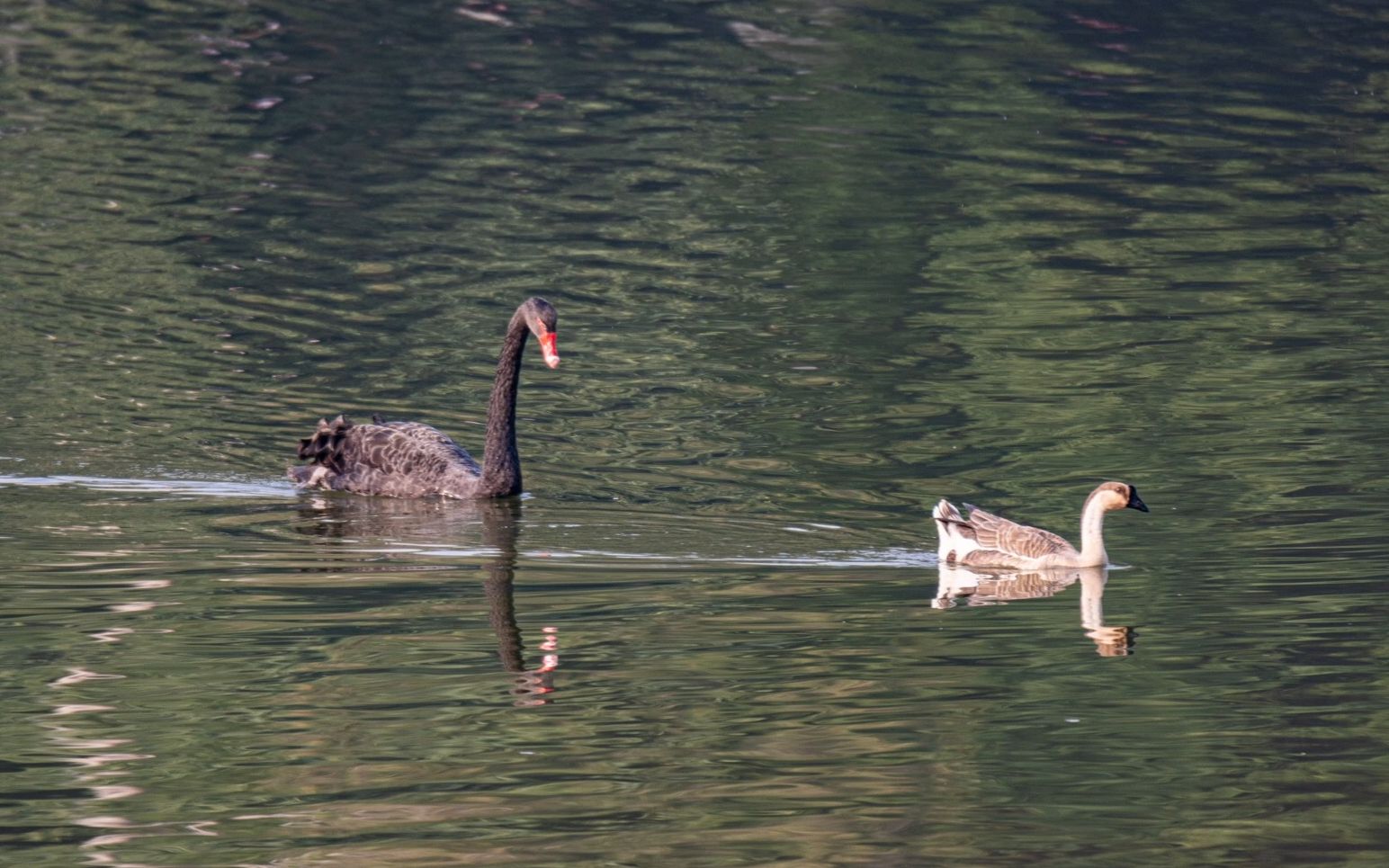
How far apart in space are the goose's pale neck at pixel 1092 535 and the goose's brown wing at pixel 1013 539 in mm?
93

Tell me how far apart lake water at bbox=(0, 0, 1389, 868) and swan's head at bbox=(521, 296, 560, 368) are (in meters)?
1.08

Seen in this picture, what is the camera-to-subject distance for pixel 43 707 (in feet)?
33.4

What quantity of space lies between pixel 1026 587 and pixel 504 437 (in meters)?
4.22

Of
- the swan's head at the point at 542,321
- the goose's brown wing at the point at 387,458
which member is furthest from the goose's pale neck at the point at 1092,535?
the goose's brown wing at the point at 387,458

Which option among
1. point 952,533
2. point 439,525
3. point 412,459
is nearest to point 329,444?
point 412,459

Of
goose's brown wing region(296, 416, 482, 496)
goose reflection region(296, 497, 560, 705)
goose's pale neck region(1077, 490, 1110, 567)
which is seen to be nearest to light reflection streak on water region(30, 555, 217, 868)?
goose reflection region(296, 497, 560, 705)

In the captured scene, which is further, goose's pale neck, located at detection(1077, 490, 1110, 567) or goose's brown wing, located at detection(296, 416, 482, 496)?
goose's brown wing, located at detection(296, 416, 482, 496)

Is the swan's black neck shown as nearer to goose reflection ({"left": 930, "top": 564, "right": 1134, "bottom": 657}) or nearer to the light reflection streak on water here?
goose reflection ({"left": 930, "top": 564, "right": 1134, "bottom": 657})

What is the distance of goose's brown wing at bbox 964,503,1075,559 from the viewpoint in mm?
13438

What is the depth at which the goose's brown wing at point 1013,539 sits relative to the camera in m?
13.4

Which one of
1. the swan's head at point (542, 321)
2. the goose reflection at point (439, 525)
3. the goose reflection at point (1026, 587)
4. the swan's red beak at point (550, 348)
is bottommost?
the goose reflection at point (439, 525)

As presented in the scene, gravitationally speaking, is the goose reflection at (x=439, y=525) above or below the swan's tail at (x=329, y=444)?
below

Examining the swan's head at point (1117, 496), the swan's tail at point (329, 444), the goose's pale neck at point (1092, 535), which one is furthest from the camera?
the swan's tail at point (329, 444)

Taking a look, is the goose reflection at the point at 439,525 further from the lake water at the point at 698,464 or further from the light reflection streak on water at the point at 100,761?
the light reflection streak on water at the point at 100,761
